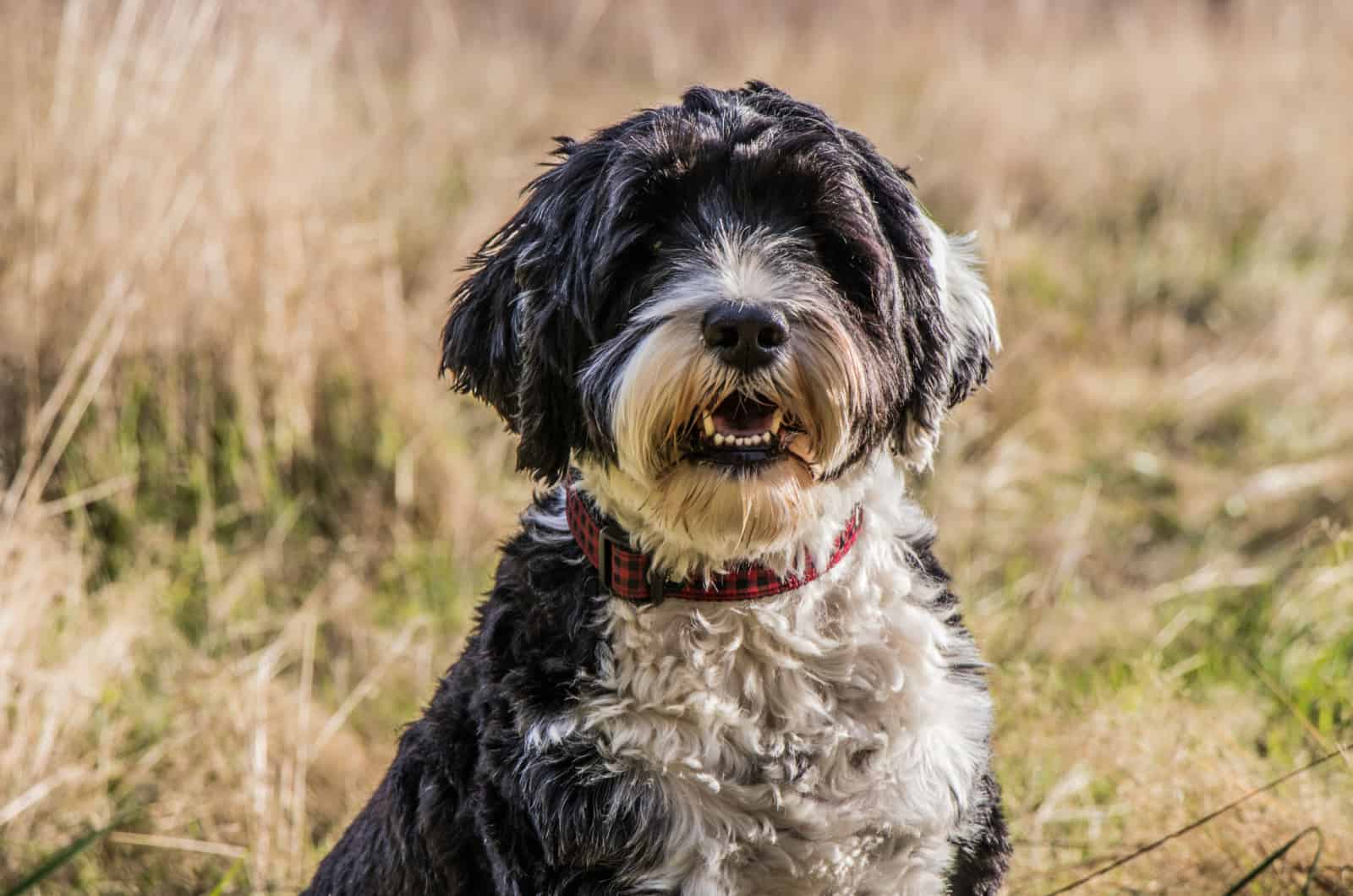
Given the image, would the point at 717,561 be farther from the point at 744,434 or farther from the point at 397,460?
the point at 397,460

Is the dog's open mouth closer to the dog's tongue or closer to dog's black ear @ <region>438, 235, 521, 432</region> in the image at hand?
the dog's tongue

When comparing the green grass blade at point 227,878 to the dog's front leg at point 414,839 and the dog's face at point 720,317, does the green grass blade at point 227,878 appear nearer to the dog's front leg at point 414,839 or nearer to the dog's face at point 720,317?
the dog's front leg at point 414,839

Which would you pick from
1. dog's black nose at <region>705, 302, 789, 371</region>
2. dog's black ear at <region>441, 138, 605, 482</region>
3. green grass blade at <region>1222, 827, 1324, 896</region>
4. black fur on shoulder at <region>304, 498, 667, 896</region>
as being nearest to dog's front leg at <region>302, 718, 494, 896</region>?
black fur on shoulder at <region>304, 498, 667, 896</region>

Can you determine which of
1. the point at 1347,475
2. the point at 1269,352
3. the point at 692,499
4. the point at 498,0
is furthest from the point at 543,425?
the point at 498,0

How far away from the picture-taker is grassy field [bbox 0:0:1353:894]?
3885 mm

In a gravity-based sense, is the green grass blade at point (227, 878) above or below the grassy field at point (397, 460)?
below

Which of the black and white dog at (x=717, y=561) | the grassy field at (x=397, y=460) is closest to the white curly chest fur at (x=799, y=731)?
the black and white dog at (x=717, y=561)

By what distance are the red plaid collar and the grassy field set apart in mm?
1008

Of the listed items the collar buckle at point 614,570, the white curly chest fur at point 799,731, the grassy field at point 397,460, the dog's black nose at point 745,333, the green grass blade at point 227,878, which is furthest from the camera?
the grassy field at point 397,460

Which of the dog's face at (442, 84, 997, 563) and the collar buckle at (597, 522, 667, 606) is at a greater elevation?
the dog's face at (442, 84, 997, 563)

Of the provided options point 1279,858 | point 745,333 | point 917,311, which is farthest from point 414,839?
point 1279,858

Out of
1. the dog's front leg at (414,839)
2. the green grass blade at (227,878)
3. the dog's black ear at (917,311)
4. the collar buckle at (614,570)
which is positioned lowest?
the green grass blade at (227,878)

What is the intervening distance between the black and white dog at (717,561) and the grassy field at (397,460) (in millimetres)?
871

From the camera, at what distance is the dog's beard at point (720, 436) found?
261 cm
